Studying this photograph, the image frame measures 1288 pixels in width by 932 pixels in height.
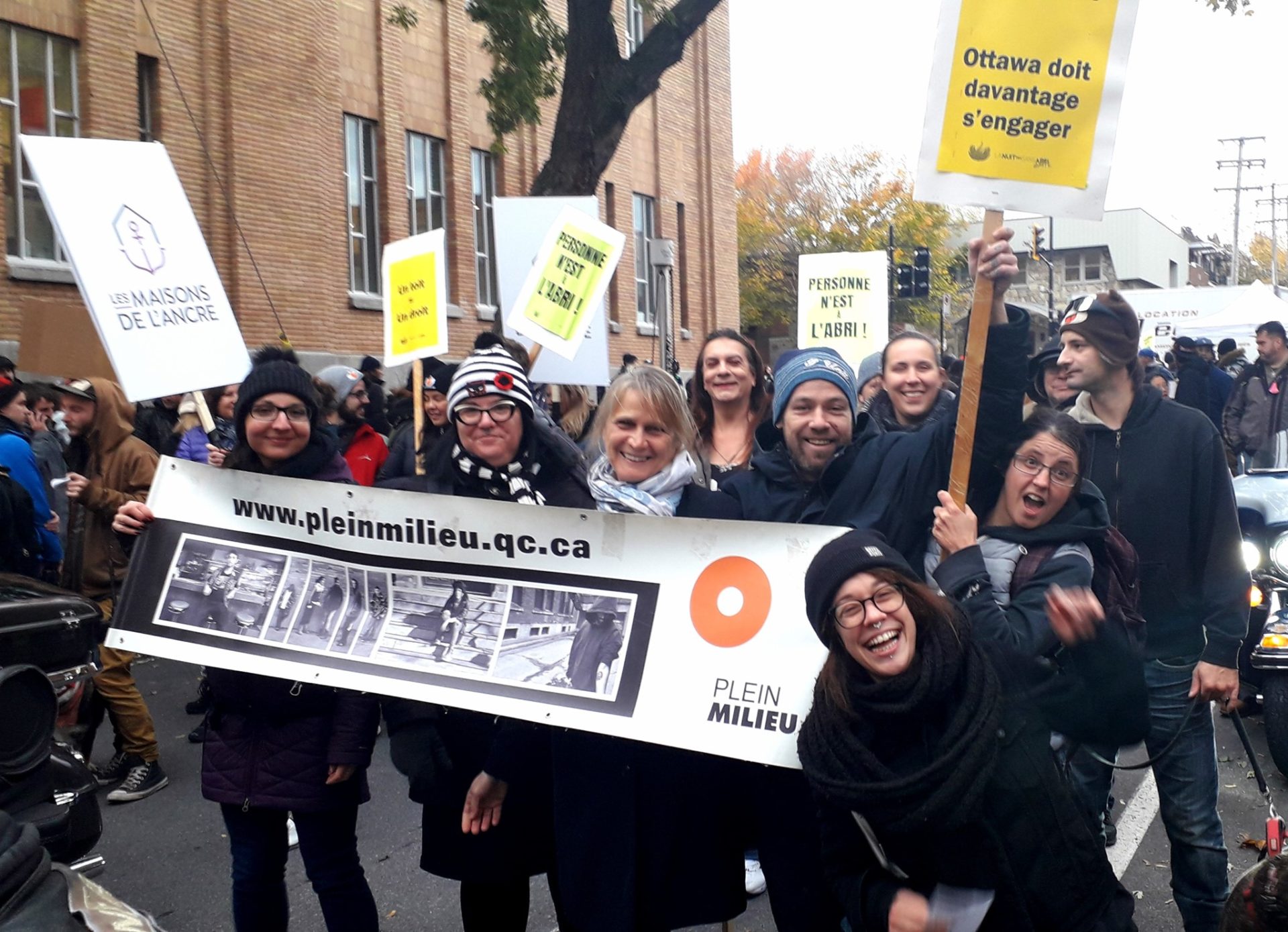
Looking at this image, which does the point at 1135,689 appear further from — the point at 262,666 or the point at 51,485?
the point at 51,485

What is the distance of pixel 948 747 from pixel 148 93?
15.0m

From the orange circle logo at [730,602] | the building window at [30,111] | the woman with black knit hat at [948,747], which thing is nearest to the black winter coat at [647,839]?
the orange circle logo at [730,602]

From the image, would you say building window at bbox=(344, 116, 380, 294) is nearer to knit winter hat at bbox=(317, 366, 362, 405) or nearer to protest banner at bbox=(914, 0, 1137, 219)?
knit winter hat at bbox=(317, 366, 362, 405)

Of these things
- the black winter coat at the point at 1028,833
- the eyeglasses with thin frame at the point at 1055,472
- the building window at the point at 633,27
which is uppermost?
the building window at the point at 633,27

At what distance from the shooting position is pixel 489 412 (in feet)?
11.3

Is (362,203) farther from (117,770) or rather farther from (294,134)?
(117,770)

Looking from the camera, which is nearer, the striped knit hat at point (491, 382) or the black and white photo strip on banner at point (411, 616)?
the black and white photo strip on banner at point (411, 616)

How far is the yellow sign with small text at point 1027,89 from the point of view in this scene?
293 cm

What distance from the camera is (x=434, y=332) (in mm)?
6879

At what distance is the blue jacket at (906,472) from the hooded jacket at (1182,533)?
2.28 feet

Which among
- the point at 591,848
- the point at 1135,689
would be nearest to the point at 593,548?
the point at 591,848

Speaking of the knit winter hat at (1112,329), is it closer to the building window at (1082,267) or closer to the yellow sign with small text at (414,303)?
the yellow sign with small text at (414,303)

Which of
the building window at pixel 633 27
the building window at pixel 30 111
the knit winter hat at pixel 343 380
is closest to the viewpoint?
the knit winter hat at pixel 343 380

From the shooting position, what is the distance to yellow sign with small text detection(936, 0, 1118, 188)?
9.62ft
